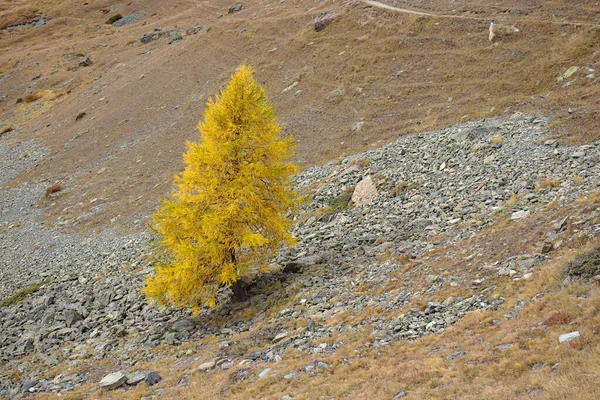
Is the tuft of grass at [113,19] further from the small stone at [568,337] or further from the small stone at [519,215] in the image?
the small stone at [568,337]

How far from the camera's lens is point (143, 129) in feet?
185

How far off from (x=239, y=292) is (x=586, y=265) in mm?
13884

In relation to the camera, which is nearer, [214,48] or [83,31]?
[214,48]

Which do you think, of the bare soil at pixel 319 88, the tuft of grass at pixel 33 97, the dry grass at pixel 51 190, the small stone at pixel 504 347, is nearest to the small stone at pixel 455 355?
the small stone at pixel 504 347

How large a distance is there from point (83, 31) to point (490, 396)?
123082mm

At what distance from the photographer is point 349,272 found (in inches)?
821

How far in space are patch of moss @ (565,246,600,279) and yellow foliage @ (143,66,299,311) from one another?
1074 centimetres

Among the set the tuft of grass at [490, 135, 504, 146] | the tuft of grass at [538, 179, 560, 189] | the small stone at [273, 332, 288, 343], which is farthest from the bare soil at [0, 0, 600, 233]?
the small stone at [273, 332, 288, 343]

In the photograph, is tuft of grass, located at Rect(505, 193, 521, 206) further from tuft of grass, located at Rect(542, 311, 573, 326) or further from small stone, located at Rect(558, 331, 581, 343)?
small stone, located at Rect(558, 331, 581, 343)

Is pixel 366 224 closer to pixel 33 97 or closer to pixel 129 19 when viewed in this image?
pixel 33 97

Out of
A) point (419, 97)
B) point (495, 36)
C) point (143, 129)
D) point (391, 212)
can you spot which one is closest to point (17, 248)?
point (143, 129)

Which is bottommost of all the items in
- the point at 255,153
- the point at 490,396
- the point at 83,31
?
the point at 490,396

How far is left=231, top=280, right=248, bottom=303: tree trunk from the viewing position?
72.4ft

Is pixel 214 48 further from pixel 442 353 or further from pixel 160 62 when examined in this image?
pixel 442 353
